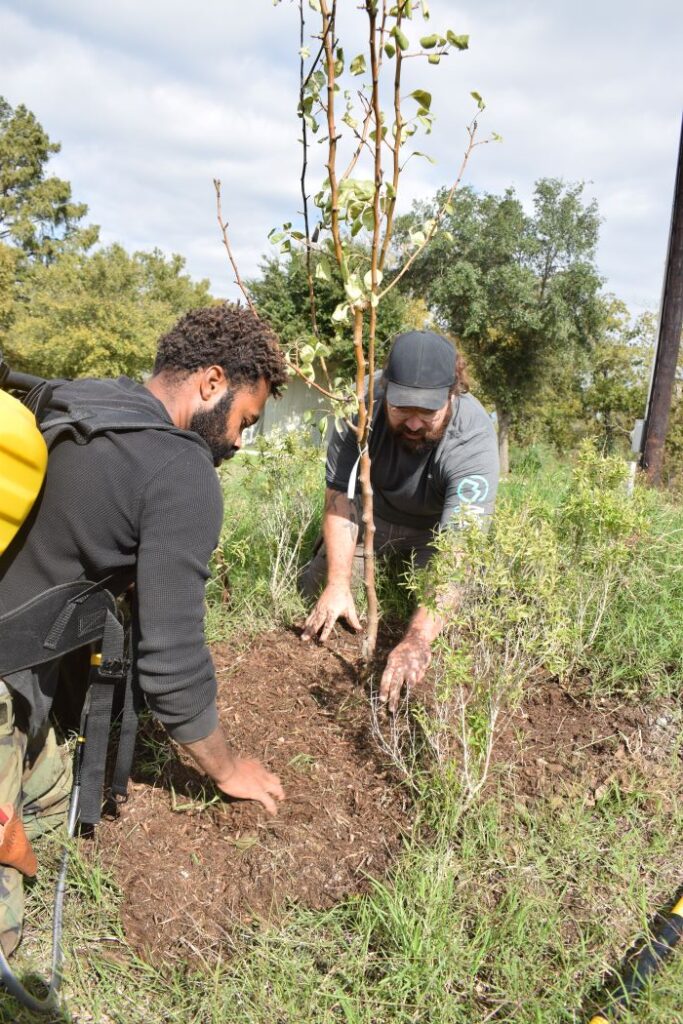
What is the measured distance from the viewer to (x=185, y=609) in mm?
1893

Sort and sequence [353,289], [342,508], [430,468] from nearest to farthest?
[353,289]
[430,468]
[342,508]

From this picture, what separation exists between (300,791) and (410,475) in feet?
5.40

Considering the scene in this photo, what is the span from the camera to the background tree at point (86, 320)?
81.3 feet

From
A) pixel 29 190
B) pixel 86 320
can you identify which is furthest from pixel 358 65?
pixel 29 190

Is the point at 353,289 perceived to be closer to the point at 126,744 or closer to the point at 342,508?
Result: the point at 342,508

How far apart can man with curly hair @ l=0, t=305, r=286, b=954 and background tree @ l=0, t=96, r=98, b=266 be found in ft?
110

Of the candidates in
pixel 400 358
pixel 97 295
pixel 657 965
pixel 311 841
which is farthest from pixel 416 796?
pixel 97 295

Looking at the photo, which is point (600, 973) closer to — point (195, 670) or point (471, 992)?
point (471, 992)

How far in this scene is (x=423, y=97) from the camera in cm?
213

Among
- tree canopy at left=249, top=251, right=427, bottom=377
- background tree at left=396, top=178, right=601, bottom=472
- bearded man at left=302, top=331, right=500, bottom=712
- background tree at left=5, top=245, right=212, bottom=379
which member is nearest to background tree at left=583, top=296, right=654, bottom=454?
background tree at left=396, top=178, right=601, bottom=472

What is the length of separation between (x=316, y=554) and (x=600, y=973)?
99.9 inches

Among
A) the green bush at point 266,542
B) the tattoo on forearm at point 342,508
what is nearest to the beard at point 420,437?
the tattoo on forearm at point 342,508

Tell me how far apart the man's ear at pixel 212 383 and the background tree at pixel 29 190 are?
33.4m

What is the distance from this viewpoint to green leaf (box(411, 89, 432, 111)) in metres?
2.12
